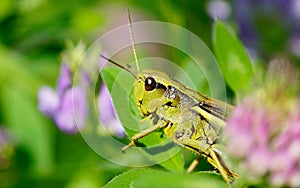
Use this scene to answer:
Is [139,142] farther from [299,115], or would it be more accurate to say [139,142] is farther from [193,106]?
[299,115]

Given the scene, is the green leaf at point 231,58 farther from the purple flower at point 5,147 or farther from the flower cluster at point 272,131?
the purple flower at point 5,147

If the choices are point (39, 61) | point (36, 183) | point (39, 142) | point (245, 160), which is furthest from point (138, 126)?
point (39, 61)

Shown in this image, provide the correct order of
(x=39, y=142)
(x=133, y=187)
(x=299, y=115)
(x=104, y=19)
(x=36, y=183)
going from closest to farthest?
1. (x=299, y=115)
2. (x=133, y=187)
3. (x=36, y=183)
4. (x=39, y=142)
5. (x=104, y=19)

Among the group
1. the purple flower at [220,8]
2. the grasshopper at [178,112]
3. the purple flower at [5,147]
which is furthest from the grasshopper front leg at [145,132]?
the purple flower at [220,8]

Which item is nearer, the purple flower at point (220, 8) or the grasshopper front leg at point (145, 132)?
the grasshopper front leg at point (145, 132)

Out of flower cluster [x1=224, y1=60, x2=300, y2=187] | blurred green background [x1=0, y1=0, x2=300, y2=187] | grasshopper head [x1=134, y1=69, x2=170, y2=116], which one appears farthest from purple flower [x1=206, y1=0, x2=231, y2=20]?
flower cluster [x1=224, y1=60, x2=300, y2=187]
